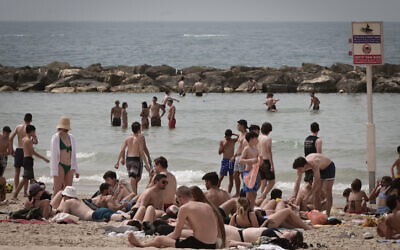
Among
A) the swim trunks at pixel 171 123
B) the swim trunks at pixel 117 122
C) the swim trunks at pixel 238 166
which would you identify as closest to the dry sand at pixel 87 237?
the swim trunks at pixel 238 166

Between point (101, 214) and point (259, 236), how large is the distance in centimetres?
253

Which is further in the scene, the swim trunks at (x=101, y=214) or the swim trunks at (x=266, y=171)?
the swim trunks at (x=266, y=171)

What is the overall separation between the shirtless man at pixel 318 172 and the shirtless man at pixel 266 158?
1.10 meters

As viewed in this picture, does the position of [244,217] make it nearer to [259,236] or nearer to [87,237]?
[259,236]

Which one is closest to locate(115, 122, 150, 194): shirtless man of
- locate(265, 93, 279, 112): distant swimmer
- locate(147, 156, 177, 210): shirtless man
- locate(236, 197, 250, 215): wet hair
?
locate(147, 156, 177, 210): shirtless man

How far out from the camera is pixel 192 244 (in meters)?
6.39

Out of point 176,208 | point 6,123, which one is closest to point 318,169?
point 176,208

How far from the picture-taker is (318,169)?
9133 mm

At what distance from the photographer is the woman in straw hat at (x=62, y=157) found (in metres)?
9.44

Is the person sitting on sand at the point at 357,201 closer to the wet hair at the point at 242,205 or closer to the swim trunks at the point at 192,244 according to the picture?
the wet hair at the point at 242,205

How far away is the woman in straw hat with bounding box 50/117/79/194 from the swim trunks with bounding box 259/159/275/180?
2841mm

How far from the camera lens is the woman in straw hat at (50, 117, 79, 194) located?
944 centimetres

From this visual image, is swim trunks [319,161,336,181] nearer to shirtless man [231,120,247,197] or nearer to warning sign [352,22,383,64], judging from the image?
shirtless man [231,120,247,197]

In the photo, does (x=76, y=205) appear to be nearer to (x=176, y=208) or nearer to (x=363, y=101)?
(x=176, y=208)
